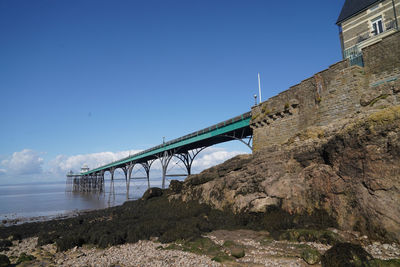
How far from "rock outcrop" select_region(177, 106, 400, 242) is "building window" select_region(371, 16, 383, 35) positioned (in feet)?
40.6

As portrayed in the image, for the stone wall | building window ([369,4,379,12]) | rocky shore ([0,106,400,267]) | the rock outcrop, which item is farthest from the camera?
building window ([369,4,379,12])

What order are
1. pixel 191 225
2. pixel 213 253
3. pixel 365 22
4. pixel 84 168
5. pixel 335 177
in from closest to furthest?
pixel 213 253 → pixel 335 177 → pixel 191 225 → pixel 365 22 → pixel 84 168

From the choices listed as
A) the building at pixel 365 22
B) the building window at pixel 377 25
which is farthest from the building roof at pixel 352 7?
the building window at pixel 377 25

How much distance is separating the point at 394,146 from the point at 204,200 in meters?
11.7

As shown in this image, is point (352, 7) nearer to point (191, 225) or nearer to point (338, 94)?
point (338, 94)

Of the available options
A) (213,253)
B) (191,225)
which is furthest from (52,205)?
(213,253)

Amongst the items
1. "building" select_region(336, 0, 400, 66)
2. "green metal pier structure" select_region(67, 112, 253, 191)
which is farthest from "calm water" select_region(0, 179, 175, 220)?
"building" select_region(336, 0, 400, 66)

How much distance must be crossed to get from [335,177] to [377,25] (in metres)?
16.3

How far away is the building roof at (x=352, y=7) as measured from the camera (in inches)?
784

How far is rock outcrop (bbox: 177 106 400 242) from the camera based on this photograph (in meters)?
8.52

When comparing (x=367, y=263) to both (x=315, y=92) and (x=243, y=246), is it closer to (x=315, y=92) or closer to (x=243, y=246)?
(x=243, y=246)

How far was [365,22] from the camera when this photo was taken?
19766 mm

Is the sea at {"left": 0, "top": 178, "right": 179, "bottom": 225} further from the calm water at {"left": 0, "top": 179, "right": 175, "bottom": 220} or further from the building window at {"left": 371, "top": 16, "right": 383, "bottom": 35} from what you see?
the building window at {"left": 371, "top": 16, "right": 383, "bottom": 35}

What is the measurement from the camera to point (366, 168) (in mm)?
9297
